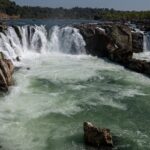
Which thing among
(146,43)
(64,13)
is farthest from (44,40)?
(64,13)

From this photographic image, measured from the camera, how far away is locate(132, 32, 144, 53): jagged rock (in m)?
34.0

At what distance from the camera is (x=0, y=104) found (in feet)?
53.0

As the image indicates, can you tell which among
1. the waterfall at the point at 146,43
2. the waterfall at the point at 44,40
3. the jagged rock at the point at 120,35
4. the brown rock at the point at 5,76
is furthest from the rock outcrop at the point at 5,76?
the waterfall at the point at 146,43

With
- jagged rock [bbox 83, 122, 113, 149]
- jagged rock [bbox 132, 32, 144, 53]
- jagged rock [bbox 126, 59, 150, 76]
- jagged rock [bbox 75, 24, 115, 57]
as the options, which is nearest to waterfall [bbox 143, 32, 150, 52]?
jagged rock [bbox 132, 32, 144, 53]

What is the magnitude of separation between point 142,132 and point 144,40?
23554 millimetres

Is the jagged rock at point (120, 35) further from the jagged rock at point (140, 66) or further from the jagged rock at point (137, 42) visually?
the jagged rock at point (140, 66)

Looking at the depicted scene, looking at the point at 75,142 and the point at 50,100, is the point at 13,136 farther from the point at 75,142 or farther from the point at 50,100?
the point at 50,100

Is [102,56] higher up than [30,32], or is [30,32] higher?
[30,32]

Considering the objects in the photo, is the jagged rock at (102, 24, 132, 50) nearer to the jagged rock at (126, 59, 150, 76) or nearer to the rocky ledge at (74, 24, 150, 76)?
the rocky ledge at (74, 24, 150, 76)

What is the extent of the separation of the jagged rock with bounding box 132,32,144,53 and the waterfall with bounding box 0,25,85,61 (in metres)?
5.14

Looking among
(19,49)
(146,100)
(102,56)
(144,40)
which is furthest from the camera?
(144,40)

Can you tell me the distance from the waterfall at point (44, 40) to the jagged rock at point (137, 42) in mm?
5144

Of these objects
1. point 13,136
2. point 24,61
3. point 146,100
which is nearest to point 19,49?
point 24,61

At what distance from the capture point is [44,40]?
32.7m
